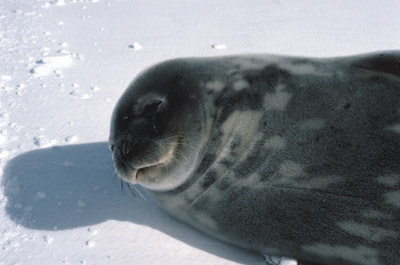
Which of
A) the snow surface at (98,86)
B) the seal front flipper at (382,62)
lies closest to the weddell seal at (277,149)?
the seal front flipper at (382,62)

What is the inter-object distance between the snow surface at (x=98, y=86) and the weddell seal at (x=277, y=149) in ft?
0.63

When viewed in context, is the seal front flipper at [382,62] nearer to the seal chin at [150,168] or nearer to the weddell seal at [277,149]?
the weddell seal at [277,149]

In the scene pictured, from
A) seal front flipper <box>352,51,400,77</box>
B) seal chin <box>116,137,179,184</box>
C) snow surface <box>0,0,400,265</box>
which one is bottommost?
snow surface <box>0,0,400,265</box>

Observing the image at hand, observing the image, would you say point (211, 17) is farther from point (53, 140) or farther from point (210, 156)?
point (210, 156)

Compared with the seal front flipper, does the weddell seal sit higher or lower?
lower

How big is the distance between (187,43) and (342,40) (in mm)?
1176

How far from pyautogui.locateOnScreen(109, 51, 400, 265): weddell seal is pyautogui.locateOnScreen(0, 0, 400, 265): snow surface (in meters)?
0.19

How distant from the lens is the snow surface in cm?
178

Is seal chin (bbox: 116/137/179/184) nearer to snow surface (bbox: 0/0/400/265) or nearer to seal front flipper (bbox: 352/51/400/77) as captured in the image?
snow surface (bbox: 0/0/400/265)

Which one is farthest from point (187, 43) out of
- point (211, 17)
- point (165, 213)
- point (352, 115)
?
point (352, 115)

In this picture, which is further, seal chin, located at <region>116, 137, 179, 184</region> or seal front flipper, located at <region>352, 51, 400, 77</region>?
seal chin, located at <region>116, 137, 179, 184</region>

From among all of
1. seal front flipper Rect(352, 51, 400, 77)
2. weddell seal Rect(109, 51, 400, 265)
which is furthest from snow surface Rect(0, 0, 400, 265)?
seal front flipper Rect(352, 51, 400, 77)

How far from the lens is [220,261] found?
1.73 metres

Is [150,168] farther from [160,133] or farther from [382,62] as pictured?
[382,62]
